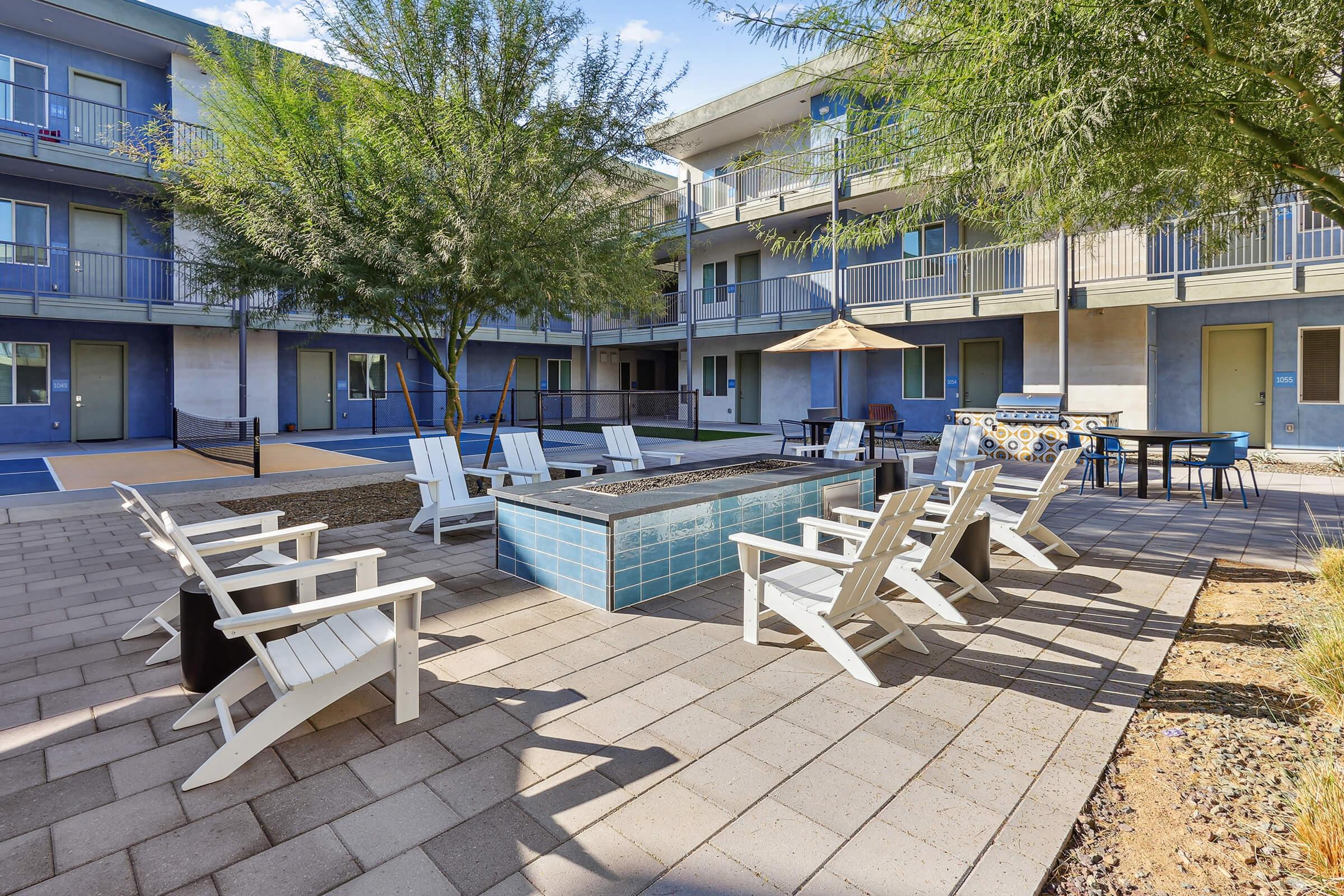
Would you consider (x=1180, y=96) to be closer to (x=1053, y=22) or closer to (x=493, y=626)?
(x=1053, y=22)

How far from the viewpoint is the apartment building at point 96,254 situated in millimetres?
15102

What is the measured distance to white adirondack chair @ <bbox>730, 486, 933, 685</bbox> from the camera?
355 centimetres

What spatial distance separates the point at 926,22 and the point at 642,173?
6.34 m

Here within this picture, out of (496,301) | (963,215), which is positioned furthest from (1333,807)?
(496,301)

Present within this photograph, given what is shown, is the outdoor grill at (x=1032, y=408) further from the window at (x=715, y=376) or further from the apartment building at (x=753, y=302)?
the window at (x=715, y=376)

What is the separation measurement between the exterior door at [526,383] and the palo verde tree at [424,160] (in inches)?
632

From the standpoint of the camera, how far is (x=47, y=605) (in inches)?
184

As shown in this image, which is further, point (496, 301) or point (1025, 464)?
point (1025, 464)

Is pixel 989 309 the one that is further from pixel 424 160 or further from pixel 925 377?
pixel 424 160

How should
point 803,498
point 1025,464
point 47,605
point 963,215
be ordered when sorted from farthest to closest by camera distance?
point 1025,464 < point 803,498 < point 963,215 < point 47,605

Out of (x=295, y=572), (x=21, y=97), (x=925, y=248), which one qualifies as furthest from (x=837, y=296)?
(x=21, y=97)

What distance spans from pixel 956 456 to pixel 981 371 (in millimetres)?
10466

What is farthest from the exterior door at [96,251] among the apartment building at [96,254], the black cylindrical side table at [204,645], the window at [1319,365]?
the window at [1319,365]

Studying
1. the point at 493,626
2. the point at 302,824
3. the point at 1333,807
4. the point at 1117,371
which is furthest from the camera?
the point at 1117,371
